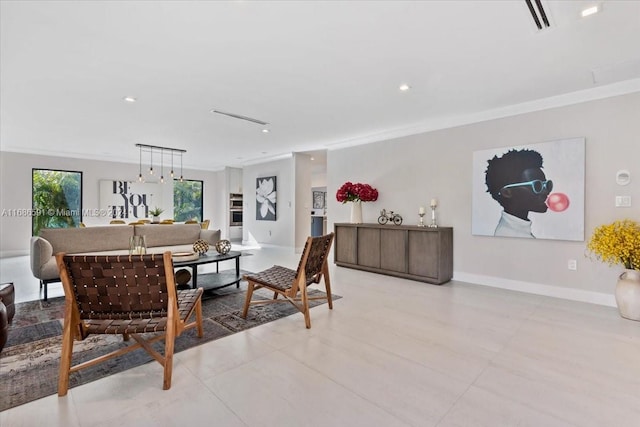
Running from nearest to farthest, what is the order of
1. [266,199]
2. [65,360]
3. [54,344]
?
[65,360], [54,344], [266,199]

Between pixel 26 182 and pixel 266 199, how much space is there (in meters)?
5.57

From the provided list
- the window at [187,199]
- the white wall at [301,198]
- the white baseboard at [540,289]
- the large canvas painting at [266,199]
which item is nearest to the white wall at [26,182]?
the window at [187,199]

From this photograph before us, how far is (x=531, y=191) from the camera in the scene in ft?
12.9

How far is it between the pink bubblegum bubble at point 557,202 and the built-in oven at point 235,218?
848cm

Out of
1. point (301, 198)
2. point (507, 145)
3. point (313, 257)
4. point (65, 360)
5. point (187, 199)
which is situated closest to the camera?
point (65, 360)

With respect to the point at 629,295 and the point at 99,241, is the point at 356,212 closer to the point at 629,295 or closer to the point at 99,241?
the point at 629,295

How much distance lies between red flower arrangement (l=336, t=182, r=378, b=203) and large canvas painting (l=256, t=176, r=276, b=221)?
9.87 feet

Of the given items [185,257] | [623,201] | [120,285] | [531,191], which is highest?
[531,191]

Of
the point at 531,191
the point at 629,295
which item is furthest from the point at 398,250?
the point at 629,295

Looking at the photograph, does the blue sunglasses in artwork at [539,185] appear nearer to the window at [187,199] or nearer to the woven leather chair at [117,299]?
the woven leather chair at [117,299]

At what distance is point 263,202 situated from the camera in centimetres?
847

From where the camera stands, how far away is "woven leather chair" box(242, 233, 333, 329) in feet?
9.11

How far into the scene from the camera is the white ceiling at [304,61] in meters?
2.16

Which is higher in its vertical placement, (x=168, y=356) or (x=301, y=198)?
(x=301, y=198)
